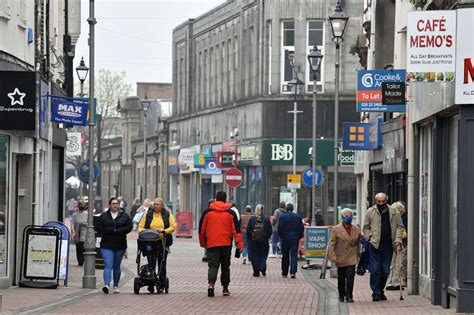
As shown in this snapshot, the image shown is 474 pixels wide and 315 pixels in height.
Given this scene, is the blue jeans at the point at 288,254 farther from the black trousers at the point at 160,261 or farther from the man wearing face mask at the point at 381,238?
the man wearing face mask at the point at 381,238

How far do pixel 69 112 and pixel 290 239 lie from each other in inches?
277

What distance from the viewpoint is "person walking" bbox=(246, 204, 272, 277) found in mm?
35094

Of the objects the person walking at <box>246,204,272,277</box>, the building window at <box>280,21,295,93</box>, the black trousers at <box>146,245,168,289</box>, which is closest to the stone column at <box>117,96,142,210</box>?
the building window at <box>280,21,295,93</box>

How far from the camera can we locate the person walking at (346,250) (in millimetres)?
24672

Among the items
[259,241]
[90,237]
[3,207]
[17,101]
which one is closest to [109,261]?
[90,237]

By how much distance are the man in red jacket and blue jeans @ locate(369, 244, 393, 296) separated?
9.31 feet

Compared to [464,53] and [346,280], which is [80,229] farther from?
[464,53]

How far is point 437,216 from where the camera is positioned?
2369cm

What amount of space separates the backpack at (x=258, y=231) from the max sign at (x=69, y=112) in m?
6.44

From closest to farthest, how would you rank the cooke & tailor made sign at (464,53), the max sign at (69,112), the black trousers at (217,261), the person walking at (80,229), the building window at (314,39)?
the cooke & tailor made sign at (464,53)
the black trousers at (217,261)
the max sign at (69,112)
the person walking at (80,229)
the building window at (314,39)

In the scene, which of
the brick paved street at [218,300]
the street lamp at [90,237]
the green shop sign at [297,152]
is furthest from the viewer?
the green shop sign at [297,152]

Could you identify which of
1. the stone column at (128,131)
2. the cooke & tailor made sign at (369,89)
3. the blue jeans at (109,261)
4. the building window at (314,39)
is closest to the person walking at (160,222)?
the blue jeans at (109,261)

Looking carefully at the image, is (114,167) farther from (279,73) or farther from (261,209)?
(261,209)

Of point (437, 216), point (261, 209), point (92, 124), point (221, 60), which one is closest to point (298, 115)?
point (221, 60)
